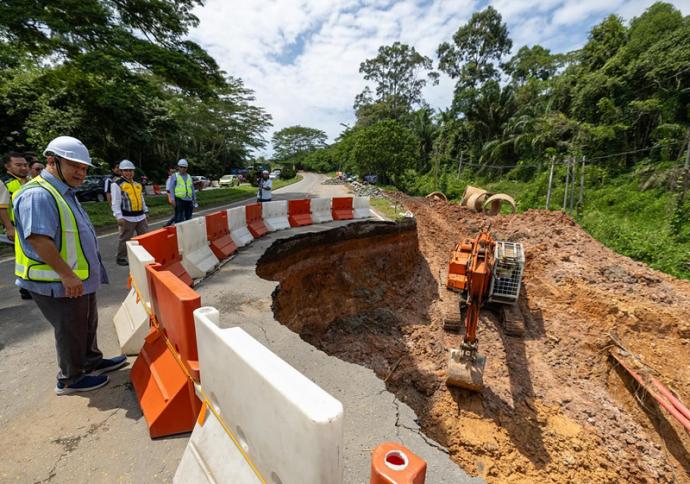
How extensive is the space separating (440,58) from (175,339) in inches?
1694

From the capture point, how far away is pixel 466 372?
16.4 feet

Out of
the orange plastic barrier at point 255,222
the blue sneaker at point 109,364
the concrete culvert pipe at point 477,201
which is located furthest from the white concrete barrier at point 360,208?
the blue sneaker at point 109,364

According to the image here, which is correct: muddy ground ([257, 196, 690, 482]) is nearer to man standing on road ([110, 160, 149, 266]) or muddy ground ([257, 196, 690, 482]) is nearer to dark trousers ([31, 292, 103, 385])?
dark trousers ([31, 292, 103, 385])

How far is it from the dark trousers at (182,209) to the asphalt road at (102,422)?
4.13 m

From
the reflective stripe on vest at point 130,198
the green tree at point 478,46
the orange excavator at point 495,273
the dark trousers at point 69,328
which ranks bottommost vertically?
the orange excavator at point 495,273

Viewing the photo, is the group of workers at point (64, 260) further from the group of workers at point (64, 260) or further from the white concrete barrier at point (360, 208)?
the white concrete barrier at point (360, 208)

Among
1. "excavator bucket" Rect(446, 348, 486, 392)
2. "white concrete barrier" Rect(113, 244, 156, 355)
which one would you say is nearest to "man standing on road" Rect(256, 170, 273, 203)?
"white concrete barrier" Rect(113, 244, 156, 355)

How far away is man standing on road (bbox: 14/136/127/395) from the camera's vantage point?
234cm

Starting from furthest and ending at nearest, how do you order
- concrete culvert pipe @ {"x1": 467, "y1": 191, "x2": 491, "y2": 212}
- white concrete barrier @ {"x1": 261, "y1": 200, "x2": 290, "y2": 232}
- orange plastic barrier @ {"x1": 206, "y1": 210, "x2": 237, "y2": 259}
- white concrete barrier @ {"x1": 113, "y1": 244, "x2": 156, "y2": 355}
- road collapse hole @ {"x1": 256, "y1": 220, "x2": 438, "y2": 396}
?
concrete culvert pipe @ {"x1": 467, "y1": 191, "x2": 491, "y2": 212}, white concrete barrier @ {"x1": 261, "y1": 200, "x2": 290, "y2": 232}, road collapse hole @ {"x1": 256, "y1": 220, "x2": 438, "y2": 396}, orange plastic barrier @ {"x1": 206, "y1": 210, "x2": 237, "y2": 259}, white concrete barrier @ {"x1": 113, "y1": 244, "x2": 156, "y2": 355}

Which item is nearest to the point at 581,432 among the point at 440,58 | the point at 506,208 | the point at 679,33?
the point at 506,208

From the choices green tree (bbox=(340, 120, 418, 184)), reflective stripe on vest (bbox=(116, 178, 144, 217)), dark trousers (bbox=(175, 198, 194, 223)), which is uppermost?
green tree (bbox=(340, 120, 418, 184))

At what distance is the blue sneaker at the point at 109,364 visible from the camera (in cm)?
291

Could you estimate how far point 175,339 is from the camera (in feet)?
7.71

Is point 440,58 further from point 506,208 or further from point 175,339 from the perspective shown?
point 175,339
